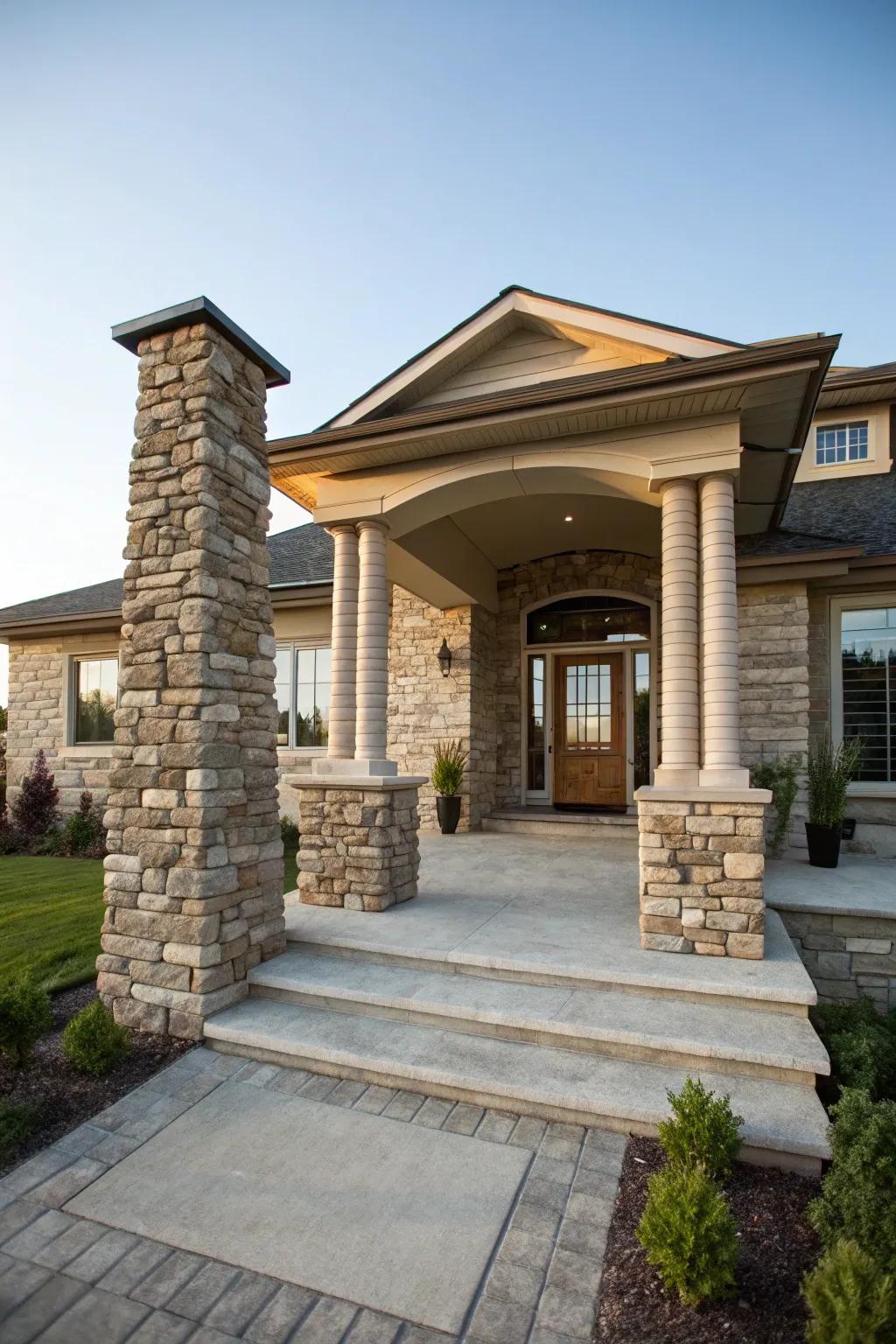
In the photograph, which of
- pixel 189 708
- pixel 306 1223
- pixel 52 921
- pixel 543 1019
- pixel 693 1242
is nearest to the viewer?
pixel 693 1242

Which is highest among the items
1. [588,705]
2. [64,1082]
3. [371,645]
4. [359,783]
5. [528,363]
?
[528,363]

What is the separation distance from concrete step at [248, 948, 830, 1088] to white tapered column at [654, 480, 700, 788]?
5.06 ft

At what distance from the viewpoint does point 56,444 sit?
389 inches

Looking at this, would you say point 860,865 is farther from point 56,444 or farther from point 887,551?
point 56,444

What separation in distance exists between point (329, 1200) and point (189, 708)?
2.47m

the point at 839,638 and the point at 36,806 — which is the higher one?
the point at 839,638

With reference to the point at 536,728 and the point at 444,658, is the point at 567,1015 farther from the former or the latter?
the point at 536,728

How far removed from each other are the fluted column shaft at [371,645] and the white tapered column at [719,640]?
259 centimetres

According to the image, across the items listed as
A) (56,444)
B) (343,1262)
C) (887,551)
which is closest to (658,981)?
(343,1262)

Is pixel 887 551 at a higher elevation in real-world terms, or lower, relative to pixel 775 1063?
higher

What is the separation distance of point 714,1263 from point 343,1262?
46.6 inches

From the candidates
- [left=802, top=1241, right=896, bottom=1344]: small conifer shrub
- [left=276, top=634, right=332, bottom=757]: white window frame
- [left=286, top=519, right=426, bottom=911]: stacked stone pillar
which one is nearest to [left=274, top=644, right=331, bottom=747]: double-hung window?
[left=276, top=634, right=332, bottom=757]: white window frame

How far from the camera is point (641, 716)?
9.48 meters

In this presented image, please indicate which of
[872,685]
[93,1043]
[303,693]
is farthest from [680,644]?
[303,693]
